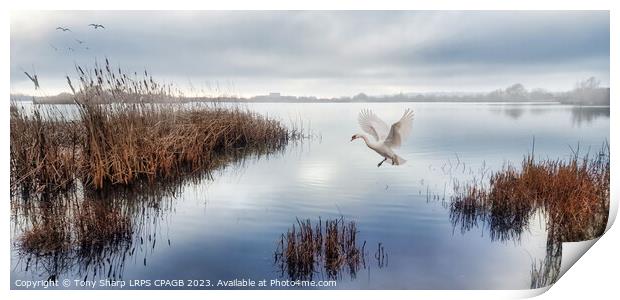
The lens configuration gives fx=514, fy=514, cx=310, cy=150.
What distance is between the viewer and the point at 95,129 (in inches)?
120

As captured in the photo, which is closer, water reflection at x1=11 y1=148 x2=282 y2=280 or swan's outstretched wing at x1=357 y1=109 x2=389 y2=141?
water reflection at x1=11 y1=148 x2=282 y2=280

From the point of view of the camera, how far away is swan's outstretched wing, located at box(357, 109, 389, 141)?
9.70ft

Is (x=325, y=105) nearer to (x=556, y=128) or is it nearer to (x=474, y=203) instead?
(x=474, y=203)

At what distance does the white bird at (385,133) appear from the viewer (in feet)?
9.73

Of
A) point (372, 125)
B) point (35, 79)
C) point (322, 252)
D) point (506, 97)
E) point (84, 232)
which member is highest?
point (35, 79)

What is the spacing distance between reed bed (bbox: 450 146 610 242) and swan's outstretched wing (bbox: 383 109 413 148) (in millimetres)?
448

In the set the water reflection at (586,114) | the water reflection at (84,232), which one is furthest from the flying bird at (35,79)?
the water reflection at (586,114)

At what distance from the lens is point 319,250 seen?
2.92m

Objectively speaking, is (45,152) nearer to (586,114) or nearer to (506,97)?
(506,97)

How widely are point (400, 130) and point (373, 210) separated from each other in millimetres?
491

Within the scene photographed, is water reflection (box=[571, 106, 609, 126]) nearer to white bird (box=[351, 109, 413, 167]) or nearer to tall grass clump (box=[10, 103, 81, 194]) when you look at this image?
white bird (box=[351, 109, 413, 167])

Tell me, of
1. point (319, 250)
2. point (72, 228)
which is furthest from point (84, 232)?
point (319, 250)

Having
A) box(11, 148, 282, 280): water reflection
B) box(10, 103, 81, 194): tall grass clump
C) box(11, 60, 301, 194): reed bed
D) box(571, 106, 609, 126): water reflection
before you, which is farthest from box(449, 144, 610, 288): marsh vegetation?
box(10, 103, 81, 194): tall grass clump
